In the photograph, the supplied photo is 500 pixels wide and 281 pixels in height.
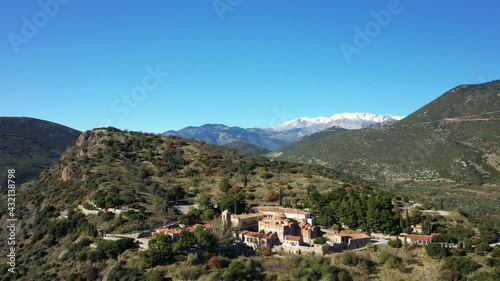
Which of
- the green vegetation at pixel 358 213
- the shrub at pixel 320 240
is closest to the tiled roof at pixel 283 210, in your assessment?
the green vegetation at pixel 358 213

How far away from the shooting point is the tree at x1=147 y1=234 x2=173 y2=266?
4034cm

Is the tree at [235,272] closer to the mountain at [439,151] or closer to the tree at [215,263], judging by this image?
the tree at [215,263]

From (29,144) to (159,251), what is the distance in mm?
145370

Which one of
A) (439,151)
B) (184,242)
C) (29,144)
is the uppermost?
(29,144)

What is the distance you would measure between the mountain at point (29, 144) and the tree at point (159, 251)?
88.9 meters

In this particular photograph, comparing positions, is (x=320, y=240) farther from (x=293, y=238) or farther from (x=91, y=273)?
(x=91, y=273)

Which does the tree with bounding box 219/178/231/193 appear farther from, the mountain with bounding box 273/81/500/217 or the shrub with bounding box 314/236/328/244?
the mountain with bounding box 273/81/500/217

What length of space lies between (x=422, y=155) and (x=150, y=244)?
101 meters

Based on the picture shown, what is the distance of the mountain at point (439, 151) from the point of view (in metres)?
99.3

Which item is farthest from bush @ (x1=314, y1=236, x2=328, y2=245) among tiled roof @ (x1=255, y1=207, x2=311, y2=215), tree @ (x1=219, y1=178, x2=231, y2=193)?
tree @ (x1=219, y1=178, x2=231, y2=193)

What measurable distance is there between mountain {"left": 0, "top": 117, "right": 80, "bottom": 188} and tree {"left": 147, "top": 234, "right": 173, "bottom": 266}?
292 feet

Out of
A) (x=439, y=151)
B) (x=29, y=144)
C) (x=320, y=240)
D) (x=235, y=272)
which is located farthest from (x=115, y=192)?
(x=29, y=144)

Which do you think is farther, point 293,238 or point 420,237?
point 293,238

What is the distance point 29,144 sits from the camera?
16175cm
